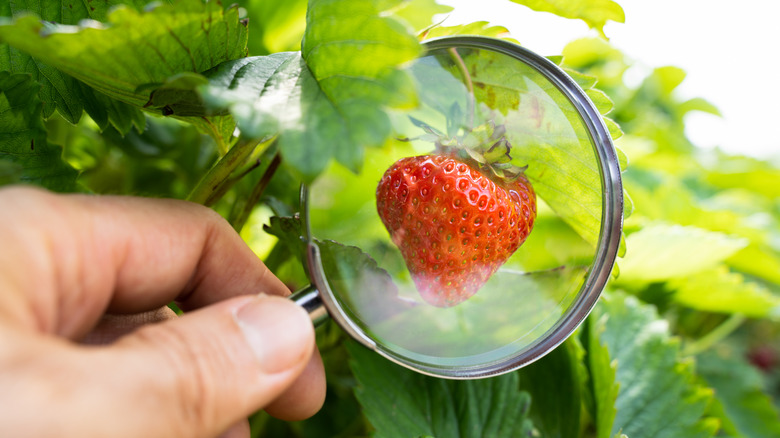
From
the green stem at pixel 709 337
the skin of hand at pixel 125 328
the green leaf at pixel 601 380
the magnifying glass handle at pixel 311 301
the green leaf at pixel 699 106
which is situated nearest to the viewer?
the skin of hand at pixel 125 328

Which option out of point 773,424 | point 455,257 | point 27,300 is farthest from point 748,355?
point 27,300

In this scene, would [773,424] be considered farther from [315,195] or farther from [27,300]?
[27,300]

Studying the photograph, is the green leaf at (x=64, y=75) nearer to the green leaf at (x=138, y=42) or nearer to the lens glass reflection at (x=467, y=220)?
the green leaf at (x=138, y=42)

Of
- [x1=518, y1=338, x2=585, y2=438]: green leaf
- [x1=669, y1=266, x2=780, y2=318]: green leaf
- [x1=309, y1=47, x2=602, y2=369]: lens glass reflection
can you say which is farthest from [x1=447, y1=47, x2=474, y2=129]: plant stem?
[x1=669, y1=266, x2=780, y2=318]: green leaf

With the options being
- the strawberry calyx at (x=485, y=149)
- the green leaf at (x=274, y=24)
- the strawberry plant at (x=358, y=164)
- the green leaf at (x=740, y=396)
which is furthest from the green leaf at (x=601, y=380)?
the green leaf at (x=274, y=24)

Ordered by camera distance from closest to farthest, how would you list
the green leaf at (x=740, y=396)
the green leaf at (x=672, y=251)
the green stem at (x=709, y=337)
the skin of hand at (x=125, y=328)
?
the skin of hand at (x=125, y=328)
the green leaf at (x=672, y=251)
the green leaf at (x=740, y=396)
the green stem at (x=709, y=337)

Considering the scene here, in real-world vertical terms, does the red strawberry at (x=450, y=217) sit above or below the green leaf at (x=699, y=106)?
above

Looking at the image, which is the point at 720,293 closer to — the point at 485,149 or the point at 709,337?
the point at 709,337

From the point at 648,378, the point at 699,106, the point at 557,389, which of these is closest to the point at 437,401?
the point at 557,389
